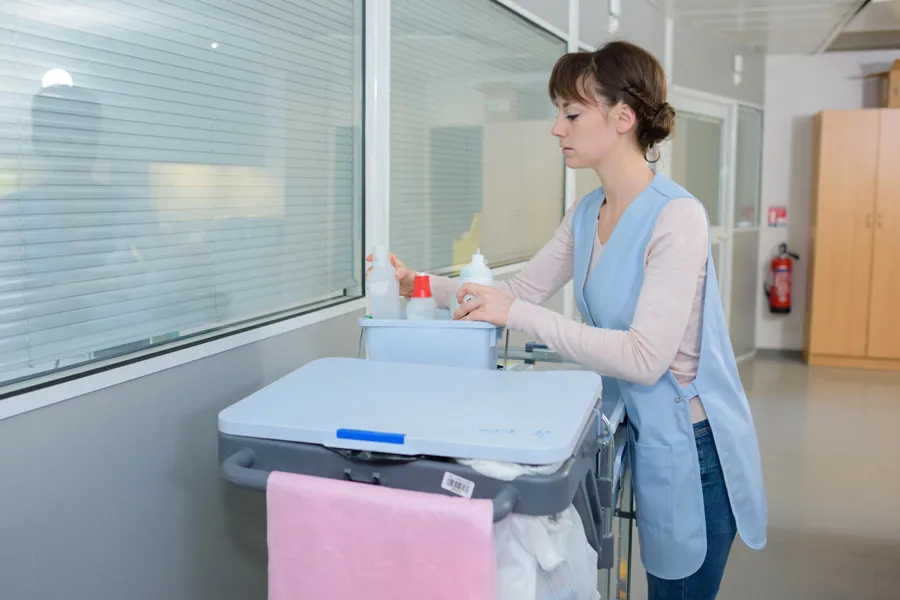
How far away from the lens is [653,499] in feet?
5.19

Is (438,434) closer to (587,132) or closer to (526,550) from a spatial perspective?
(526,550)

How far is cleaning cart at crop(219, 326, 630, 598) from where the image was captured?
1.04 meters

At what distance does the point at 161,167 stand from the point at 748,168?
6054 mm

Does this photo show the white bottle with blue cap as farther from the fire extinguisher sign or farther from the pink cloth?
the fire extinguisher sign

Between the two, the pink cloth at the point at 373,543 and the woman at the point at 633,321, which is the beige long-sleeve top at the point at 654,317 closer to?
the woman at the point at 633,321

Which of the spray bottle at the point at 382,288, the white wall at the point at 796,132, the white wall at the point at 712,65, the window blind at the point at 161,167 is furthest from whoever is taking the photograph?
the white wall at the point at 796,132

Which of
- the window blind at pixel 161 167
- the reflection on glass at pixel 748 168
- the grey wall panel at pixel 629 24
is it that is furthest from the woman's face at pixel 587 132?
the reflection on glass at pixel 748 168

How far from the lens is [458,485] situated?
41.4 inches

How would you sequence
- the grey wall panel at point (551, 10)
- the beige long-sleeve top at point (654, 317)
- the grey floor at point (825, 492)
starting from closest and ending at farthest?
the beige long-sleeve top at point (654, 317) → the grey floor at point (825, 492) → the grey wall panel at point (551, 10)

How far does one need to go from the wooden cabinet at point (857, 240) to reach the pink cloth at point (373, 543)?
19.7 ft

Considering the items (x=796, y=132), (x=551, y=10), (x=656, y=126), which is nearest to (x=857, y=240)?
(x=796, y=132)

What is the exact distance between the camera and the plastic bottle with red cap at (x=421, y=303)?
5.11 feet

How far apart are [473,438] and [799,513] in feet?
9.58

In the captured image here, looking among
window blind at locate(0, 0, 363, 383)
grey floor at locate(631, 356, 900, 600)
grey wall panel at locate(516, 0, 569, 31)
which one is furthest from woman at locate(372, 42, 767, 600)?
grey wall panel at locate(516, 0, 569, 31)
